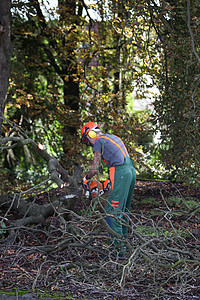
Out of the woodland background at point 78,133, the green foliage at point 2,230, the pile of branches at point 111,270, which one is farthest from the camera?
the green foliage at point 2,230

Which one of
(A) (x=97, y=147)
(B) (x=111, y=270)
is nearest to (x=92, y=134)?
(A) (x=97, y=147)

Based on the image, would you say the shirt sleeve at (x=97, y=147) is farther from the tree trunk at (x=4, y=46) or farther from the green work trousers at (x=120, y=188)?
the tree trunk at (x=4, y=46)

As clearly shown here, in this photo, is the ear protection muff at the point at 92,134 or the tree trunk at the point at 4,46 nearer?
the ear protection muff at the point at 92,134

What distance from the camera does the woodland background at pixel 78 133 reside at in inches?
189

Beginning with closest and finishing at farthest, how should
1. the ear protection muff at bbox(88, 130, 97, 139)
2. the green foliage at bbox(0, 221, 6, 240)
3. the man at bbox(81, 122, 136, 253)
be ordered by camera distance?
the man at bbox(81, 122, 136, 253) → the ear protection muff at bbox(88, 130, 97, 139) → the green foliage at bbox(0, 221, 6, 240)

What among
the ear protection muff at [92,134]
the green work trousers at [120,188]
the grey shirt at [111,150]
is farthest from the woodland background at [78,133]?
the ear protection muff at [92,134]

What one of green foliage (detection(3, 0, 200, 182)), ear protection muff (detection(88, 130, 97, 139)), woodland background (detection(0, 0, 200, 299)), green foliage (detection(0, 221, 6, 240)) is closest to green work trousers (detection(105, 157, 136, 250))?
woodland background (detection(0, 0, 200, 299))

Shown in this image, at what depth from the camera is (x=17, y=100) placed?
8766 millimetres

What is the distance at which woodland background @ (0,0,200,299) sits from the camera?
479cm

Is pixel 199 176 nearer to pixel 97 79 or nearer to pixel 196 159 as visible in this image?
pixel 196 159

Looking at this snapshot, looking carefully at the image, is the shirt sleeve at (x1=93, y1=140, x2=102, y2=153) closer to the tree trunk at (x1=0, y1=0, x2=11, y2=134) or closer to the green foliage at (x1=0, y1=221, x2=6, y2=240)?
the green foliage at (x1=0, y1=221, x2=6, y2=240)

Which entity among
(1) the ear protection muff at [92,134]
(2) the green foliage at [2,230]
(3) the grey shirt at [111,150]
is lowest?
(2) the green foliage at [2,230]

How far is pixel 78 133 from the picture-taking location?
33.4ft

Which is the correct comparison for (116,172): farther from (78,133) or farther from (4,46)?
(78,133)
